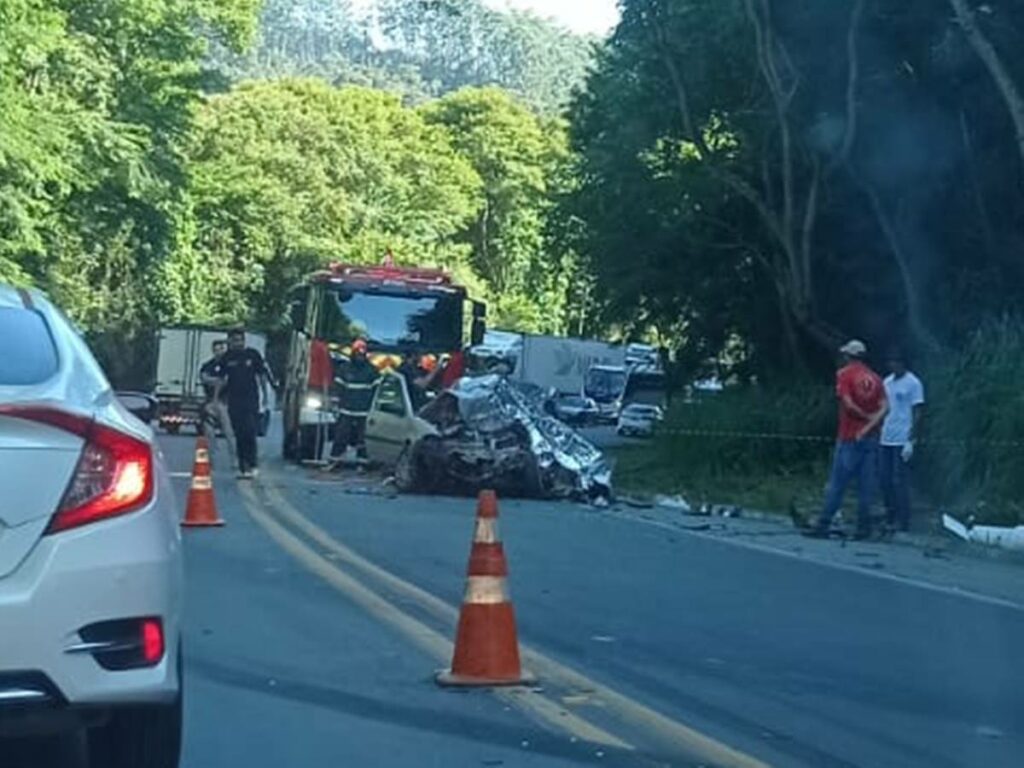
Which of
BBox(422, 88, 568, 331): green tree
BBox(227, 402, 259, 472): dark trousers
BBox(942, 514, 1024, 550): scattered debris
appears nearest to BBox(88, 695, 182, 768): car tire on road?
BBox(942, 514, 1024, 550): scattered debris

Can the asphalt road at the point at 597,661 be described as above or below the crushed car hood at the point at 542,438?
below

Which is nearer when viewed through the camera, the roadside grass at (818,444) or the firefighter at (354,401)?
the roadside grass at (818,444)

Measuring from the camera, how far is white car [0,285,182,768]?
6398mm

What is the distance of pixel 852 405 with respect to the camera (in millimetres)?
20766

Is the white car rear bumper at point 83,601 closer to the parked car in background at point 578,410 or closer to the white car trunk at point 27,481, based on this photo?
the white car trunk at point 27,481

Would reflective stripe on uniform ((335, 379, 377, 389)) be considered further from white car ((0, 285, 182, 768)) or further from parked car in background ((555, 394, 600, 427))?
parked car in background ((555, 394, 600, 427))

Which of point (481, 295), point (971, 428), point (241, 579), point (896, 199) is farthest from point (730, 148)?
point (481, 295)

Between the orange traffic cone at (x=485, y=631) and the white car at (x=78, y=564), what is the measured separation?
3151 mm

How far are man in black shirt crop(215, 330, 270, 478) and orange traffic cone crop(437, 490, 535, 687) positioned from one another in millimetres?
16289

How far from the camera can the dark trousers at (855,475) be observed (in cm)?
2058

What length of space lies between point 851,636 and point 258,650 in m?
3.41

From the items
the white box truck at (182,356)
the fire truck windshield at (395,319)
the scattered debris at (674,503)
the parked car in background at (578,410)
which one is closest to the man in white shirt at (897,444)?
the scattered debris at (674,503)

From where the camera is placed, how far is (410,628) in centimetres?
1220

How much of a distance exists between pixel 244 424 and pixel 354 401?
705 centimetres
